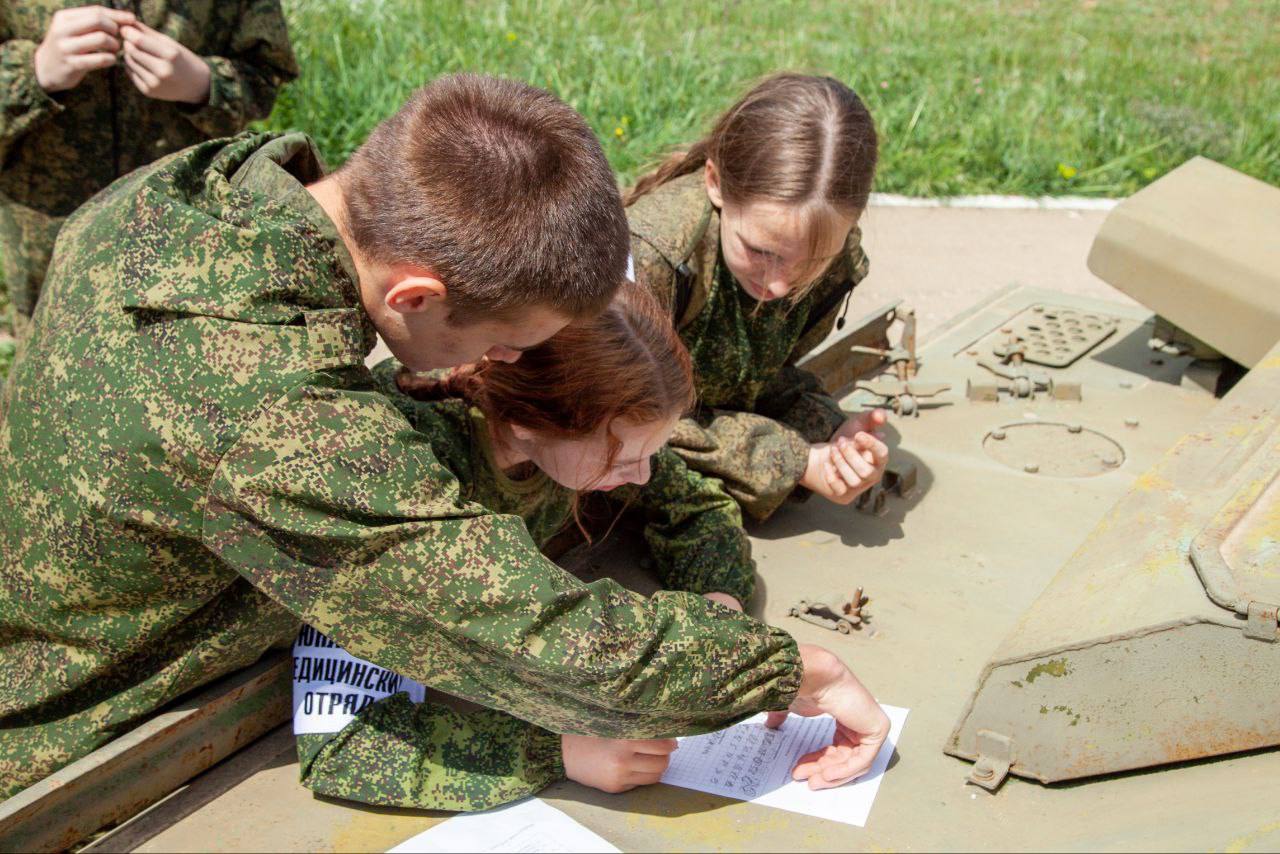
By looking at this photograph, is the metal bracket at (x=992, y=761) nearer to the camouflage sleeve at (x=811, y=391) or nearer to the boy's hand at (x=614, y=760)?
the boy's hand at (x=614, y=760)

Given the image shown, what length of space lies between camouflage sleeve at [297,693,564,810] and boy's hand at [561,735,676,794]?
0.08 ft

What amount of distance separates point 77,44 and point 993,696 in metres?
2.27

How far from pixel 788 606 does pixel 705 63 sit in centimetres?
528

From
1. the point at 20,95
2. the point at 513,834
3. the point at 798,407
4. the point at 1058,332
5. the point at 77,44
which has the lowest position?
the point at 1058,332

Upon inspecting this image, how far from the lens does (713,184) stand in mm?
2697

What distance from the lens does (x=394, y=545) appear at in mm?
1536

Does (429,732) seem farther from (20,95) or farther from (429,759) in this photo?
(20,95)

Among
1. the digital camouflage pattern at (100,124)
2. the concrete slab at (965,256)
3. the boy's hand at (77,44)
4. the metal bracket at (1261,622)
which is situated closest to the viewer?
the metal bracket at (1261,622)

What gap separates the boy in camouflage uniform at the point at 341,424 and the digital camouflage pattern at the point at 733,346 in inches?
34.3

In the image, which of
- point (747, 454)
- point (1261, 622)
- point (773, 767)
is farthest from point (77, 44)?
point (1261, 622)

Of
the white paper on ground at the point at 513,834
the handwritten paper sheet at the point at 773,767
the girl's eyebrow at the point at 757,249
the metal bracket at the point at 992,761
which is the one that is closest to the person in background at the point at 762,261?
the girl's eyebrow at the point at 757,249

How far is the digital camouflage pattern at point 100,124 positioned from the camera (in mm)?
3107

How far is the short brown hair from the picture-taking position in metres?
1.56

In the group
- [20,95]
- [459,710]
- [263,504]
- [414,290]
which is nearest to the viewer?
[263,504]
